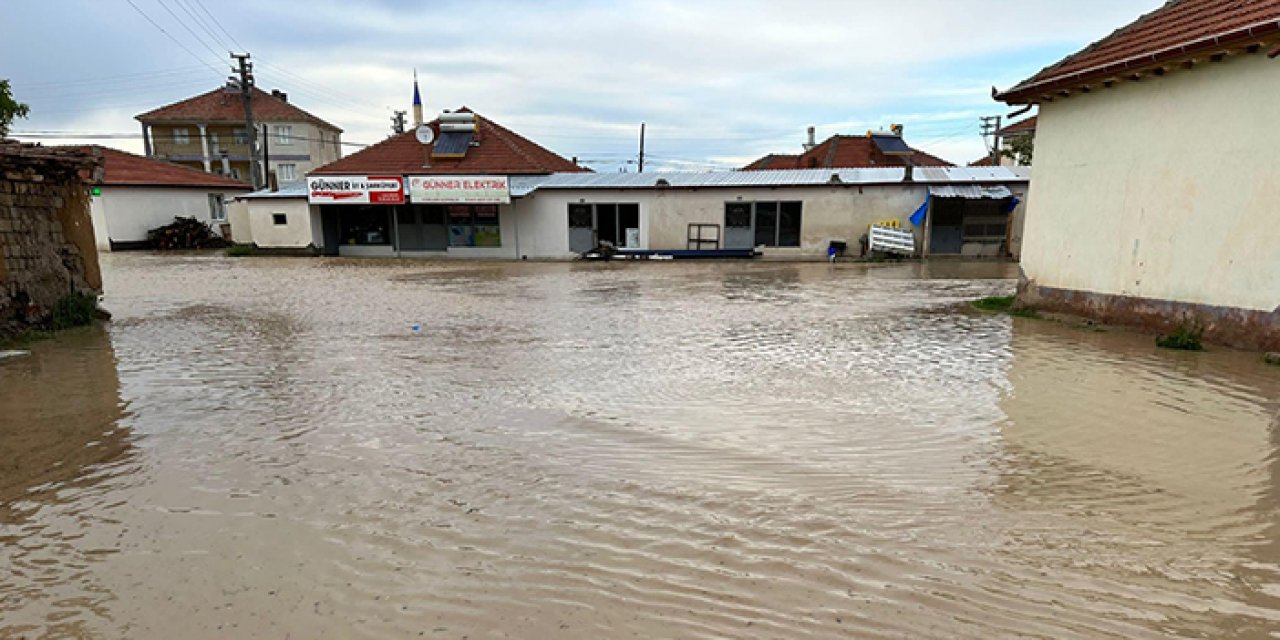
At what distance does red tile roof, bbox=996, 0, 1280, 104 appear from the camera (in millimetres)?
7359

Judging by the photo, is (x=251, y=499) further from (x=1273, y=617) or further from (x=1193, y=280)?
(x=1193, y=280)

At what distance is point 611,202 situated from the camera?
79.0 feet

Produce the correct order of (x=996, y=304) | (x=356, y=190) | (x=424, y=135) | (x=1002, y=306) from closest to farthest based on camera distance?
(x=1002, y=306) → (x=996, y=304) → (x=356, y=190) → (x=424, y=135)

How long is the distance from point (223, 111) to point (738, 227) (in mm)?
39671

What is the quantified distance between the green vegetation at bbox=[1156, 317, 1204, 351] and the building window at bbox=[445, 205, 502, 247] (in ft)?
69.0

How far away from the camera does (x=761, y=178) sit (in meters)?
23.9

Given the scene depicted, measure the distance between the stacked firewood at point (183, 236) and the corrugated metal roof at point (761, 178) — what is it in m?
15.7

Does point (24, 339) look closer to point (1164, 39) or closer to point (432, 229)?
point (1164, 39)

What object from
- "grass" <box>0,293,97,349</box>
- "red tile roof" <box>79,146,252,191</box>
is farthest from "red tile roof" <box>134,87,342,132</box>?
"grass" <box>0,293,97,349</box>

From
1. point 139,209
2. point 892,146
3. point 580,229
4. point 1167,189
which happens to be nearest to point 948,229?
point 892,146

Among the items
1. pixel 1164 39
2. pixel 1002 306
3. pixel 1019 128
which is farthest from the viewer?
pixel 1019 128

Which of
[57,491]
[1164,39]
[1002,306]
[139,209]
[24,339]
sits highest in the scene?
[1164,39]

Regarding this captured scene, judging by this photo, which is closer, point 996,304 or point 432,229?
point 996,304

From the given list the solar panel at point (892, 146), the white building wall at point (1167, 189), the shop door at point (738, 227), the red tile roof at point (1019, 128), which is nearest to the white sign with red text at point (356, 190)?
the shop door at point (738, 227)
